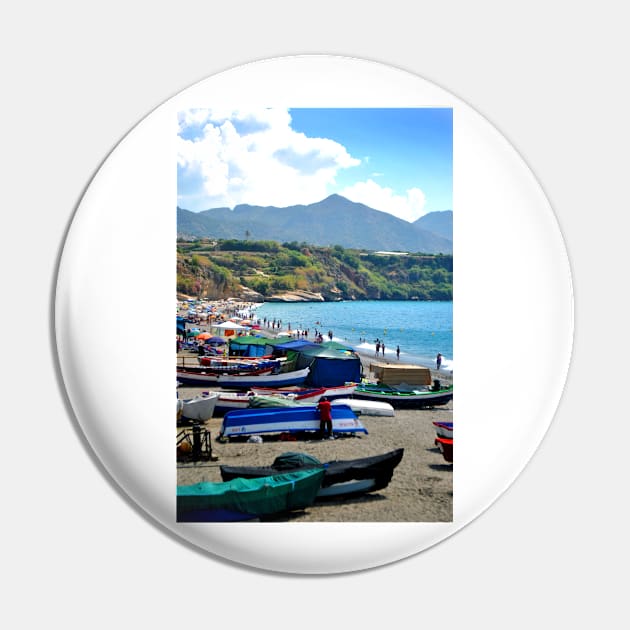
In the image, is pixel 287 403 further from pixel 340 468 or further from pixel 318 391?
pixel 340 468

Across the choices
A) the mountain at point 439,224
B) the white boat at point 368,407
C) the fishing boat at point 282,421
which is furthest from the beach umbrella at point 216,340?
the mountain at point 439,224

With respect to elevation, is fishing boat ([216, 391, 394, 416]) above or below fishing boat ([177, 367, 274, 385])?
below

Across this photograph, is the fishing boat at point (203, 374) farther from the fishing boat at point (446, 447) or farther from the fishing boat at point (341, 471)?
the fishing boat at point (446, 447)

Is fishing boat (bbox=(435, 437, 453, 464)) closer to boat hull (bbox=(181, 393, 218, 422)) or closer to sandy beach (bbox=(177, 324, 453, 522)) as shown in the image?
sandy beach (bbox=(177, 324, 453, 522))

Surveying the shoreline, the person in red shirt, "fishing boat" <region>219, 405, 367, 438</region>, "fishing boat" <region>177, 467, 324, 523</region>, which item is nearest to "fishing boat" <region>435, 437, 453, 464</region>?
the shoreline

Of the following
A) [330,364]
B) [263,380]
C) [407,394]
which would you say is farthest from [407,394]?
[263,380]
